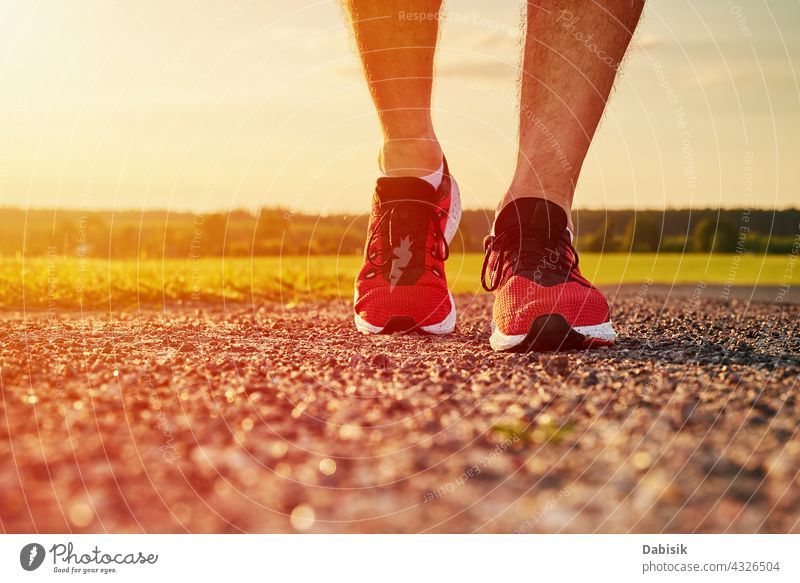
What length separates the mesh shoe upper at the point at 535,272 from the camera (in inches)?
110

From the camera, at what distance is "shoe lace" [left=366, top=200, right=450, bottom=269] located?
11.1 feet

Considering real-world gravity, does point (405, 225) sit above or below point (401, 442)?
above

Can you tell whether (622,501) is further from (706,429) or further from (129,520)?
(129,520)

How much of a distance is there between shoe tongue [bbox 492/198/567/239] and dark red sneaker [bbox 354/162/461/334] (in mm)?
466
